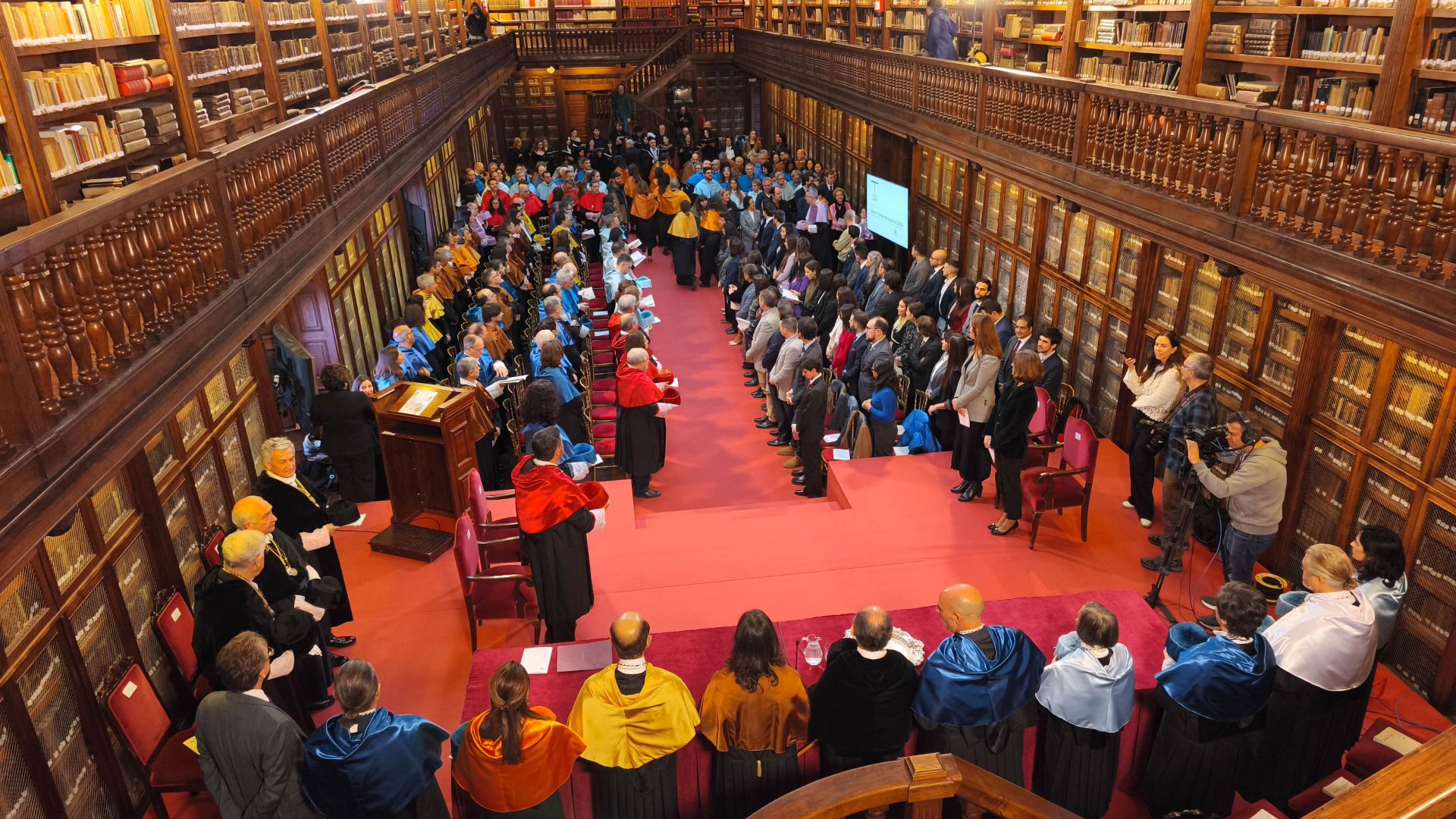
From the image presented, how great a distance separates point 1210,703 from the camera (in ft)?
13.4

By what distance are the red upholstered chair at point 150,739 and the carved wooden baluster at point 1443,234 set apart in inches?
254

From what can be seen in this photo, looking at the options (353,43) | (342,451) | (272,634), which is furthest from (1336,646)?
(353,43)

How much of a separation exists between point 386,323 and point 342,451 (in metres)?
5.07

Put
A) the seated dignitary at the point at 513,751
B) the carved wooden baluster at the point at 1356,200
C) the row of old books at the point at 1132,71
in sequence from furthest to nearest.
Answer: the row of old books at the point at 1132,71, the carved wooden baluster at the point at 1356,200, the seated dignitary at the point at 513,751

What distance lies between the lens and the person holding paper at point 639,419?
Result: 26.3ft

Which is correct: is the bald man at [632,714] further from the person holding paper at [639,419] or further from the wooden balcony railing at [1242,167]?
the person holding paper at [639,419]

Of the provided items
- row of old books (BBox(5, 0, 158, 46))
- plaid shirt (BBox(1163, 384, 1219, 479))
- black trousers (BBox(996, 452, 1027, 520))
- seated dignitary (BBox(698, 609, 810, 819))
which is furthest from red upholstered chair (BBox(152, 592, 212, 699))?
plaid shirt (BBox(1163, 384, 1219, 479))

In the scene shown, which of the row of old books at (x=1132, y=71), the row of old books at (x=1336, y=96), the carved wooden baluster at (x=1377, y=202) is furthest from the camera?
the row of old books at (x=1132, y=71)

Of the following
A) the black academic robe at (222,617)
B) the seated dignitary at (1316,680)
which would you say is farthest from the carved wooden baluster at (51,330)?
the seated dignitary at (1316,680)

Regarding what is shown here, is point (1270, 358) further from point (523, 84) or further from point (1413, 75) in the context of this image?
point (523, 84)

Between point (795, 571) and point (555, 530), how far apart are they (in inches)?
82.6

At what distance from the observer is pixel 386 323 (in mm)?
11930

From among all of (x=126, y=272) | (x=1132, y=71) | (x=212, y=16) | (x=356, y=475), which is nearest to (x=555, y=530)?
(x=126, y=272)

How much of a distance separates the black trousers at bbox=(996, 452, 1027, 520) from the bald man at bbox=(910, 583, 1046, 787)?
2.91 metres
